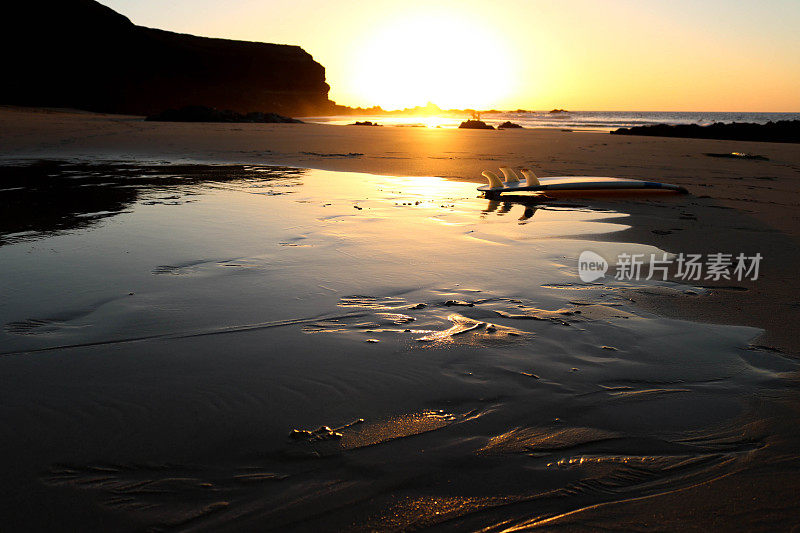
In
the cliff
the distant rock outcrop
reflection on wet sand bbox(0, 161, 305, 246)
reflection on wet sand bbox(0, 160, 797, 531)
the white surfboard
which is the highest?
the cliff

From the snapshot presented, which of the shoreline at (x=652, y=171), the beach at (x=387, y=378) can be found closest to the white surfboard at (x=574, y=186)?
the shoreline at (x=652, y=171)

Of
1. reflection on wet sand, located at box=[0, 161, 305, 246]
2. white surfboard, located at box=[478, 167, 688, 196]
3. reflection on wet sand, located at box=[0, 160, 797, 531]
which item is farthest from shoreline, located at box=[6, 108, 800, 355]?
reflection on wet sand, located at box=[0, 161, 305, 246]

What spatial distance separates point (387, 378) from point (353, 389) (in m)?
0.16

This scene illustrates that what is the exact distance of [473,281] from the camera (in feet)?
11.7

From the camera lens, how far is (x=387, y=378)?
2.25 m

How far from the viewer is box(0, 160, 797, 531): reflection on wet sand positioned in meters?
1.56

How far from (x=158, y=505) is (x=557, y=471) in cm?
114

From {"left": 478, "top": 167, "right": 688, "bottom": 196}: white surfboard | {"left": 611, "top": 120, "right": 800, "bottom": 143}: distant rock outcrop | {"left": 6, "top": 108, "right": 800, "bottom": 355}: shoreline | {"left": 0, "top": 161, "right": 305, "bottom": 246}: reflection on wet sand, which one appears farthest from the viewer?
{"left": 611, "top": 120, "right": 800, "bottom": 143}: distant rock outcrop

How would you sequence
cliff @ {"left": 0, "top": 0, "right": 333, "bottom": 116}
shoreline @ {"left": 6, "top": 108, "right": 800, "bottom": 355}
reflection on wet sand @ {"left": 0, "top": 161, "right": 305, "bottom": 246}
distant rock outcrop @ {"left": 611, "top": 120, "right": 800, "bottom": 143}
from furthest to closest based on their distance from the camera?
cliff @ {"left": 0, "top": 0, "right": 333, "bottom": 116}, distant rock outcrop @ {"left": 611, "top": 120, "right": 800, "bottom": 143}, reflection on wet sand @ {"left": 0, "top": 161, "right": 305, "bottom": 246}, shoreline @ {"left": 6, "top": 108, "right": 800, "bottom": 355}

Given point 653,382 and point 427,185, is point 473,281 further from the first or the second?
point 427,185

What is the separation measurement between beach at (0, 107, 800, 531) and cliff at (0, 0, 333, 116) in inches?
2665

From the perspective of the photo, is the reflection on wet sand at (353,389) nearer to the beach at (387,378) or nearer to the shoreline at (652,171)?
the beach at (387,378)

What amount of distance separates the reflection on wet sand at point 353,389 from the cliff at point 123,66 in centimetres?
6796

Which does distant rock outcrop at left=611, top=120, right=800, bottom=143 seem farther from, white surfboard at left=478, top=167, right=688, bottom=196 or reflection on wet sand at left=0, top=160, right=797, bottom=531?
reflection on wet sand at left=0, top=160, right=797, bottom=531
